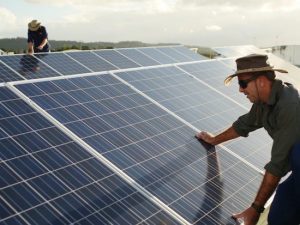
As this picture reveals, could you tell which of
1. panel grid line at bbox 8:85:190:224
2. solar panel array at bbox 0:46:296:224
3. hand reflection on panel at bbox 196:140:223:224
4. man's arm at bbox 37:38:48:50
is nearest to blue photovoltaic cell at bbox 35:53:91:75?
solar panel array at bbox 0:46:296:224

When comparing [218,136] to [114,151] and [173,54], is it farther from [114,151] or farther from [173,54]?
[173,54]

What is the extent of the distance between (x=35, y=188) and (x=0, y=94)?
2.46 meters

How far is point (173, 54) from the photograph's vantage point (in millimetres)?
14766

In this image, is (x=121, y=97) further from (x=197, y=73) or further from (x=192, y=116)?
(x=197, y=73)

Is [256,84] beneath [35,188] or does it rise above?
above

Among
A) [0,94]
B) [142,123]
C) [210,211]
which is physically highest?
[0,94]

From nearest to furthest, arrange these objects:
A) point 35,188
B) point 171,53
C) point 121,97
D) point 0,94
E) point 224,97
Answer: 1. point 35,188
2. point 0,94
3. point 121,97
4. point 224,97
5. point 171,53

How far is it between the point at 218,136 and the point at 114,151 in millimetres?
2122

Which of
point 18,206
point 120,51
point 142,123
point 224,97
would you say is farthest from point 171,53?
point 18,206

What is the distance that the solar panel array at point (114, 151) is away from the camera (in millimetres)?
5551

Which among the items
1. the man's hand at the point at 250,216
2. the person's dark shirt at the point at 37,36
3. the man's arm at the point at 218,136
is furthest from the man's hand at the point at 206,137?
the person's dark shirt at the point at 37,36

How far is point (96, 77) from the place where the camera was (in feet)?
31.2

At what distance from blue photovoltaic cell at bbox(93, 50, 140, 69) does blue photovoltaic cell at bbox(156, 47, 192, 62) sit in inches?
81.7

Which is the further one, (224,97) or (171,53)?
(171,53)
